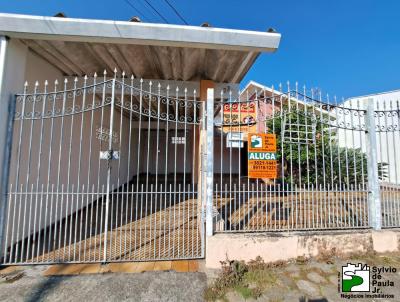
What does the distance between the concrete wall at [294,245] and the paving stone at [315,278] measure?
1.07 ft

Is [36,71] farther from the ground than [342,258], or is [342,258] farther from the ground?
[36,71]

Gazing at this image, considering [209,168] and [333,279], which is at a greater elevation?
[209,168]

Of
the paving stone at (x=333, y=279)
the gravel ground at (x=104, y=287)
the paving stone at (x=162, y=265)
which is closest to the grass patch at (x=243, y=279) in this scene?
the gravel ground at (x=104, y=287)

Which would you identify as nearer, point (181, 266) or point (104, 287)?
point (104, 287)

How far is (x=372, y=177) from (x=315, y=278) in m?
1.90

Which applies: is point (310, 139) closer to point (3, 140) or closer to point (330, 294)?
point (330, 294)

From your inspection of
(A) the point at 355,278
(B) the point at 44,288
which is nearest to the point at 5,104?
(B) the point at 44,288

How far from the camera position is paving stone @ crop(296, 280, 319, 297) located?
2612mm

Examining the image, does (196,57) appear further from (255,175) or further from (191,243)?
(191,243)

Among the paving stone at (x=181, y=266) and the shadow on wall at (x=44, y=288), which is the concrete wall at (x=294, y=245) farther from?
the shadow on wall at (x=44, y=288)

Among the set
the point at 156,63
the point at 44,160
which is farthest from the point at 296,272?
the point at 44,160

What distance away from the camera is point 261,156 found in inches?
A: 138

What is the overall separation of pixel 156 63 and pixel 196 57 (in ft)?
2.76

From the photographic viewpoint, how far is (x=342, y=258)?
3.32 meters
